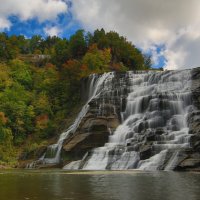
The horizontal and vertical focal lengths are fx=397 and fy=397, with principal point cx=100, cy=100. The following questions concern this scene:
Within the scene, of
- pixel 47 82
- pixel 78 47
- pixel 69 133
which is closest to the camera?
pixel 69 133

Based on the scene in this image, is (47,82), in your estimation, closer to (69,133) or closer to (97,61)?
(97,61)

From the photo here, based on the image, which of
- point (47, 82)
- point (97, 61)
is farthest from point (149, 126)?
point (47, 82)

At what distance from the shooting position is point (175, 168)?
33531mm

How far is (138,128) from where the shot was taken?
4531 centimetres

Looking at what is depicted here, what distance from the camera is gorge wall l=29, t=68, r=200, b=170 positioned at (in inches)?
1462

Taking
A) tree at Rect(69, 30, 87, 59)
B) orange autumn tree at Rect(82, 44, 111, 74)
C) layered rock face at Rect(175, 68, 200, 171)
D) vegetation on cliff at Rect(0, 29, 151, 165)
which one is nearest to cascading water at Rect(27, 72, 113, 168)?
vegetation on cliff at Rect(0, 29, 151, 165)

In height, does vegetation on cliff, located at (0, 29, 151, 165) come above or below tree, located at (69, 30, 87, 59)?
below

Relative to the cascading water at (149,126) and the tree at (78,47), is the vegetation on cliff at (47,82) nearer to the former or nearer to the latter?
the tree at (78,47)

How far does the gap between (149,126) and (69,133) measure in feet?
40.4

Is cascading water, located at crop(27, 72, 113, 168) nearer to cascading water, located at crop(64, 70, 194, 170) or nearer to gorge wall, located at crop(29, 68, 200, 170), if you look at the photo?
gorge wall, located at crop(29, 68, 200, 170)

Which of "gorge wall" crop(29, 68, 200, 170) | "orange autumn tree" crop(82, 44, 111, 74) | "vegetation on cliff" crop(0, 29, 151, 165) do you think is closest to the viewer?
"gorge wall" crop(29, 68, 200, 170)

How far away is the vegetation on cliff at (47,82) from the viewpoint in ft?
203

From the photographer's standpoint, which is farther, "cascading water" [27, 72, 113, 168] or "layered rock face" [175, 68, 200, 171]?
"cascading water" [27, 72, 113, 168]

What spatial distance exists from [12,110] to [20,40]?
59.6 metres
